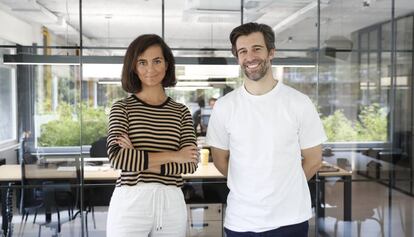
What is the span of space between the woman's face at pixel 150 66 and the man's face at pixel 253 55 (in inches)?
12.8

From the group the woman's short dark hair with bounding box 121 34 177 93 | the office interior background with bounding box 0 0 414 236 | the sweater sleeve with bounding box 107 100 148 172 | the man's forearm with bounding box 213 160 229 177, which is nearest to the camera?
the sweater sleeve with bounding box 107 100 148 172

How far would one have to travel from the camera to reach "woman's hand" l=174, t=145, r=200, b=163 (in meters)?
1.64

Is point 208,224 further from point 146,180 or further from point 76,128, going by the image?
point 146,180

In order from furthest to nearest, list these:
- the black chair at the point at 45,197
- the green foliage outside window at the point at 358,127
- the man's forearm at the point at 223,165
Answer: the green foliage outside window at the point at 358,127
the black chair at the point at 45,197
the man's forearm at the point at 223,165

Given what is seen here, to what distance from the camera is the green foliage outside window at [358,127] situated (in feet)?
18.2

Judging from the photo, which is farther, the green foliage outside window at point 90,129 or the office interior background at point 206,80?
the green foliage outside window at point 90,129

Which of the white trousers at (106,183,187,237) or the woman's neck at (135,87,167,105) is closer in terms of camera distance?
the white trousers at (106,183,187,237)

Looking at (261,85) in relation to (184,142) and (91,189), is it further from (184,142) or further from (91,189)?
(91,189)

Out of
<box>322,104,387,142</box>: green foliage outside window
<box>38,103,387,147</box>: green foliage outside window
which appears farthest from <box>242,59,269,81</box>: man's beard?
<box>322,104,387,142</box>: green foliage outside window

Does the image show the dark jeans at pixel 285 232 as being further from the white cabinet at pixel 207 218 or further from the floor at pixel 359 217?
the floor at pixel 359 217

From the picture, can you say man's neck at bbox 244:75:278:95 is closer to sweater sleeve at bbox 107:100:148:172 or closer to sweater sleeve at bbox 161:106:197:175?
sweater sleeve at bbox 161:106:197:175

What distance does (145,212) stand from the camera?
1.57 m

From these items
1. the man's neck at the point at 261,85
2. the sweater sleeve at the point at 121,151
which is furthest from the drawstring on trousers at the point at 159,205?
the man's neck at the point at 261,85

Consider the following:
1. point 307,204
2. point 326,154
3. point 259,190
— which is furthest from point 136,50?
point 326,154
